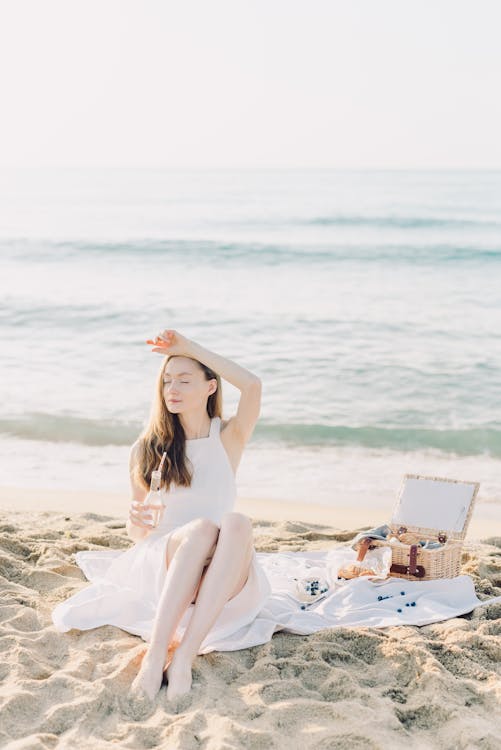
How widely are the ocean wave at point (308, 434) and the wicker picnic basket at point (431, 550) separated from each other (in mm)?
3962

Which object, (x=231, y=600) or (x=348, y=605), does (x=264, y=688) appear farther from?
(x=348, y=605)

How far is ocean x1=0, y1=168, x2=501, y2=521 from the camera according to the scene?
29.2 feet

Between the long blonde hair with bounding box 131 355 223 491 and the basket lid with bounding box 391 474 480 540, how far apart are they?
4.57 feet

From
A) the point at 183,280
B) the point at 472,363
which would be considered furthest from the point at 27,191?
the point at 472,363

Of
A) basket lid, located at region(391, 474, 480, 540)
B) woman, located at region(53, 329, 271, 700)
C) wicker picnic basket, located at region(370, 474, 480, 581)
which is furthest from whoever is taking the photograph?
basket lid, located at region(391, 474, 480, 540)

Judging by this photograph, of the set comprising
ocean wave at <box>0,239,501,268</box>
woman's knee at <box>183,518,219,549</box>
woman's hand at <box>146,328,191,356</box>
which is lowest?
woman's knee at <box>183,518,219,549</box>

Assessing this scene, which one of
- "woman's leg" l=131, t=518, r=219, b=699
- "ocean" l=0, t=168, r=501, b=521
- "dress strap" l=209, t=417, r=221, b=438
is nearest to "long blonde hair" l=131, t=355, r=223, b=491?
"dress strap" l=209, t=417, r=221, b=438

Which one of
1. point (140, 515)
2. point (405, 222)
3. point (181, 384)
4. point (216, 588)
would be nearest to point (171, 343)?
point (181, 384)

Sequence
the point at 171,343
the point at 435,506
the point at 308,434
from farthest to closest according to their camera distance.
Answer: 1. the point at 308,434
2. the point at 435,506
3. the point at 171,343

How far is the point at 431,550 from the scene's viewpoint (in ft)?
16.6

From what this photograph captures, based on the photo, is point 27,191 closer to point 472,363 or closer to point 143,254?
point 143,254

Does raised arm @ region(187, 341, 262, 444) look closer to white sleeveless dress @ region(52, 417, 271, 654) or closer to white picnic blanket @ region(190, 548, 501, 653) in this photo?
white sleeveless dress @ region(52, 417, 271, 654)

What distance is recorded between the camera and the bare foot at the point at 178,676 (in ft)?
12.4

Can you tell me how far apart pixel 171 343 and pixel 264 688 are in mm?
1706
